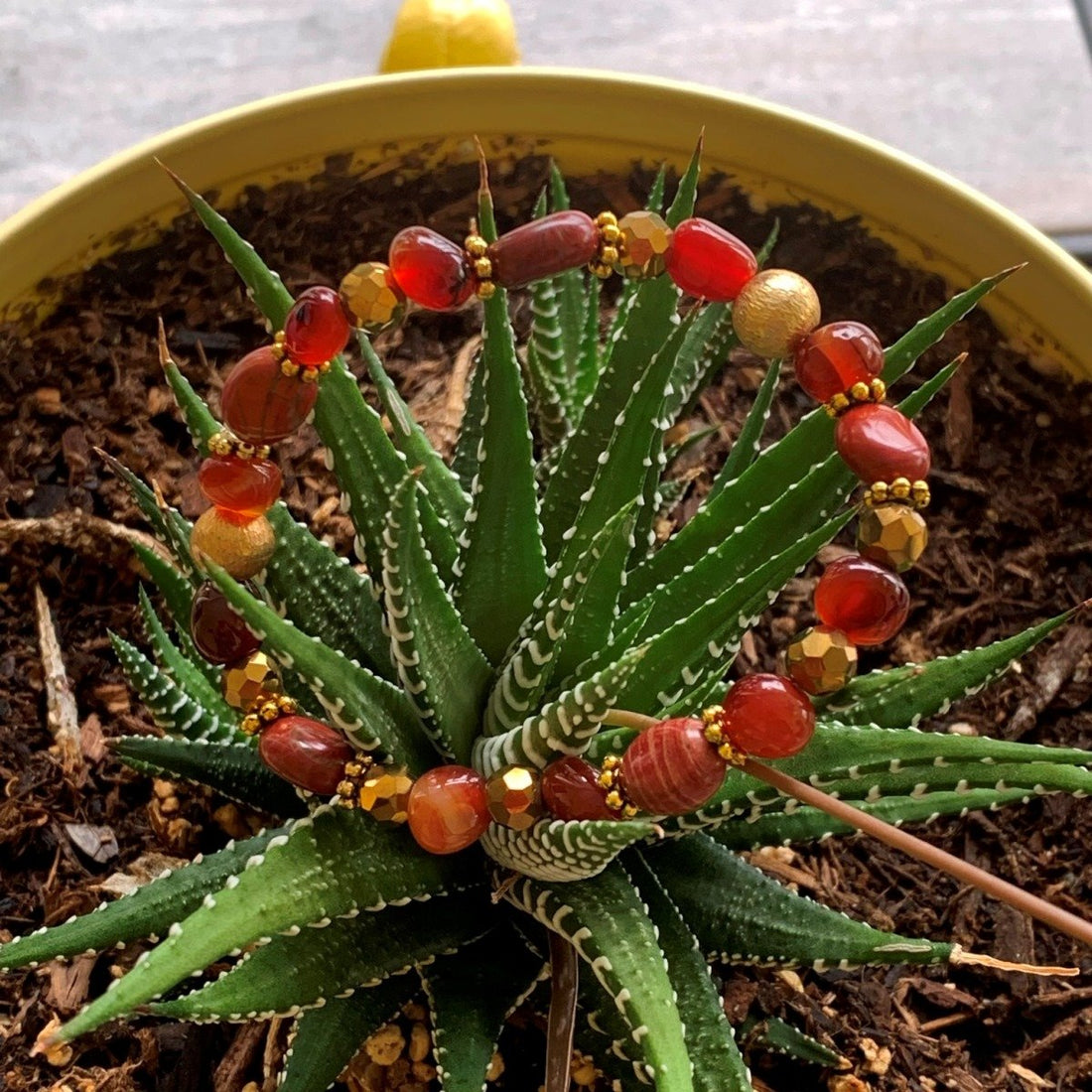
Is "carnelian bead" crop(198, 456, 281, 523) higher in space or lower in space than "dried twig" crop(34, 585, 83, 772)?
lower

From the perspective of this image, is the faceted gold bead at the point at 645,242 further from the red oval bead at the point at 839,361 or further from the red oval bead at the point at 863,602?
the red oval bead at the point at 863,602

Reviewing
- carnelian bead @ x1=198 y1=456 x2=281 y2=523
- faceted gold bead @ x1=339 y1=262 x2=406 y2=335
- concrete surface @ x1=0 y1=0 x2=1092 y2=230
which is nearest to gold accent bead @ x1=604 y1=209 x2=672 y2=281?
faceted gold bead @ x1=339 y1=262 x2=406 y2=335

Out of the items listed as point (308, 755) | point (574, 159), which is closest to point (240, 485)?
point (308, 755)

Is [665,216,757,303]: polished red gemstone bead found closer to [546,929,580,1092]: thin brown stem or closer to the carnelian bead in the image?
the carnelian bead

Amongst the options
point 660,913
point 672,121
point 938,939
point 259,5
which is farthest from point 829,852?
point 259,5

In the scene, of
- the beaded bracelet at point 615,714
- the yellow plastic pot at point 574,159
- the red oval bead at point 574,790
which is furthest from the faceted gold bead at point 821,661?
the yellow plastic pot at point 574,159
